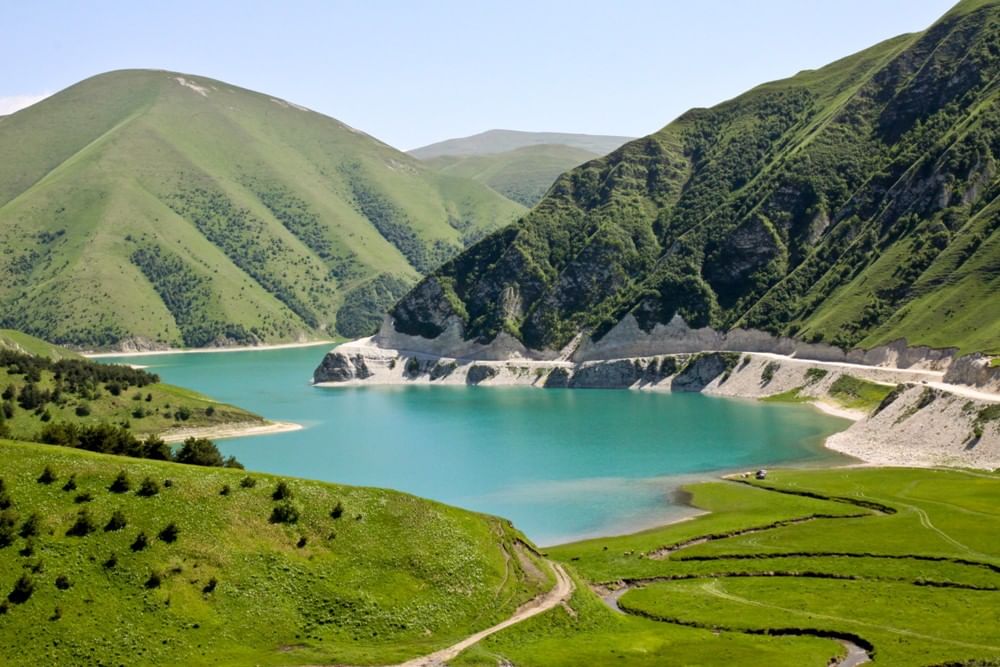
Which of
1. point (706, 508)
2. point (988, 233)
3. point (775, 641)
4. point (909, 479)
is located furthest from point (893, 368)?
point (775, 641)

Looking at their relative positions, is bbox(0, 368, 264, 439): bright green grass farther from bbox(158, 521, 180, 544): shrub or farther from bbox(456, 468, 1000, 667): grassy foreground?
bbox(158, 521, 180, 544): shrub

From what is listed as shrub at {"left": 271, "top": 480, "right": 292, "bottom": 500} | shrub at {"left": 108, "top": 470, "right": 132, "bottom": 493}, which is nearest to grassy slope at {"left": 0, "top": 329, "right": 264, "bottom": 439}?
shrub at {"left": 108, "top": 470, "right": 132, "bottom": 493}

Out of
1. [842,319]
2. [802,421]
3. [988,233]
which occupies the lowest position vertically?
[802,421]

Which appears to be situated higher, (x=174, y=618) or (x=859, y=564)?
(x=174, y=618)

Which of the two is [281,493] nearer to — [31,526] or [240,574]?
[240,574]

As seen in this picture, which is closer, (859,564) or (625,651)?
(625,651)

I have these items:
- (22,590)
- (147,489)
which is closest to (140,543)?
(147,489)

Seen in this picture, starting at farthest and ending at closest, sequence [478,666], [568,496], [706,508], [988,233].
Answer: [988,233] → [568,496] → [706,508] → [478,666]

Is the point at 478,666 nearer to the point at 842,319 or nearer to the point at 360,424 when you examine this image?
the point at 360,424
